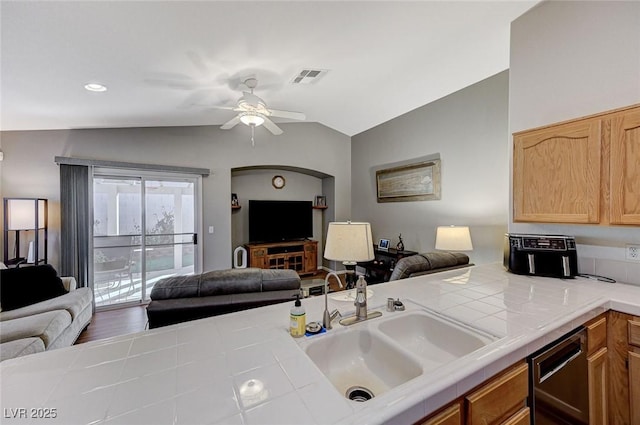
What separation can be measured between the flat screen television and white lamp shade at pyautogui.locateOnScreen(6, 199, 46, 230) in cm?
294

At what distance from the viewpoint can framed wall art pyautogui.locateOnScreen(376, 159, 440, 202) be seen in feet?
13.4

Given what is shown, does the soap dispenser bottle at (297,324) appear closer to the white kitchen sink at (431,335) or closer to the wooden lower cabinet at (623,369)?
the white kitchen sink at (431,335)

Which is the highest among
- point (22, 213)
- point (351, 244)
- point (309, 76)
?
point (309, 76)

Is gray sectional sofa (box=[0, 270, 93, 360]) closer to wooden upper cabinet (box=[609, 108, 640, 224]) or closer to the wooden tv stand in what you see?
the wooden tv stand

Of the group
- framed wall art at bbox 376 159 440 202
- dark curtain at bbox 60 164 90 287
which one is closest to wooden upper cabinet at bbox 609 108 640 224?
framed wall art at bbox 376 159 440 202

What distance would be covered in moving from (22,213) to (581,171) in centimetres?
547

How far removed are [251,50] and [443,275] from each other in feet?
8.00

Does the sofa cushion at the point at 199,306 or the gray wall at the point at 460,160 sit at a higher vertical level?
the gray wall at the point at 460,160

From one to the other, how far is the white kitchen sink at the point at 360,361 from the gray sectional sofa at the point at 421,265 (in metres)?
1.49

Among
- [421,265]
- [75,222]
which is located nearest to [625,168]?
[421,265]

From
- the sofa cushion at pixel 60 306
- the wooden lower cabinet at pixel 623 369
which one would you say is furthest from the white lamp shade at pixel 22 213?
the wooden lower cabinet at pixel 623 369

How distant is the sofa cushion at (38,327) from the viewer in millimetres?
1931

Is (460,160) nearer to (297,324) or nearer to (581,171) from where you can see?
(581,171)

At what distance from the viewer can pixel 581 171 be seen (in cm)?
173
